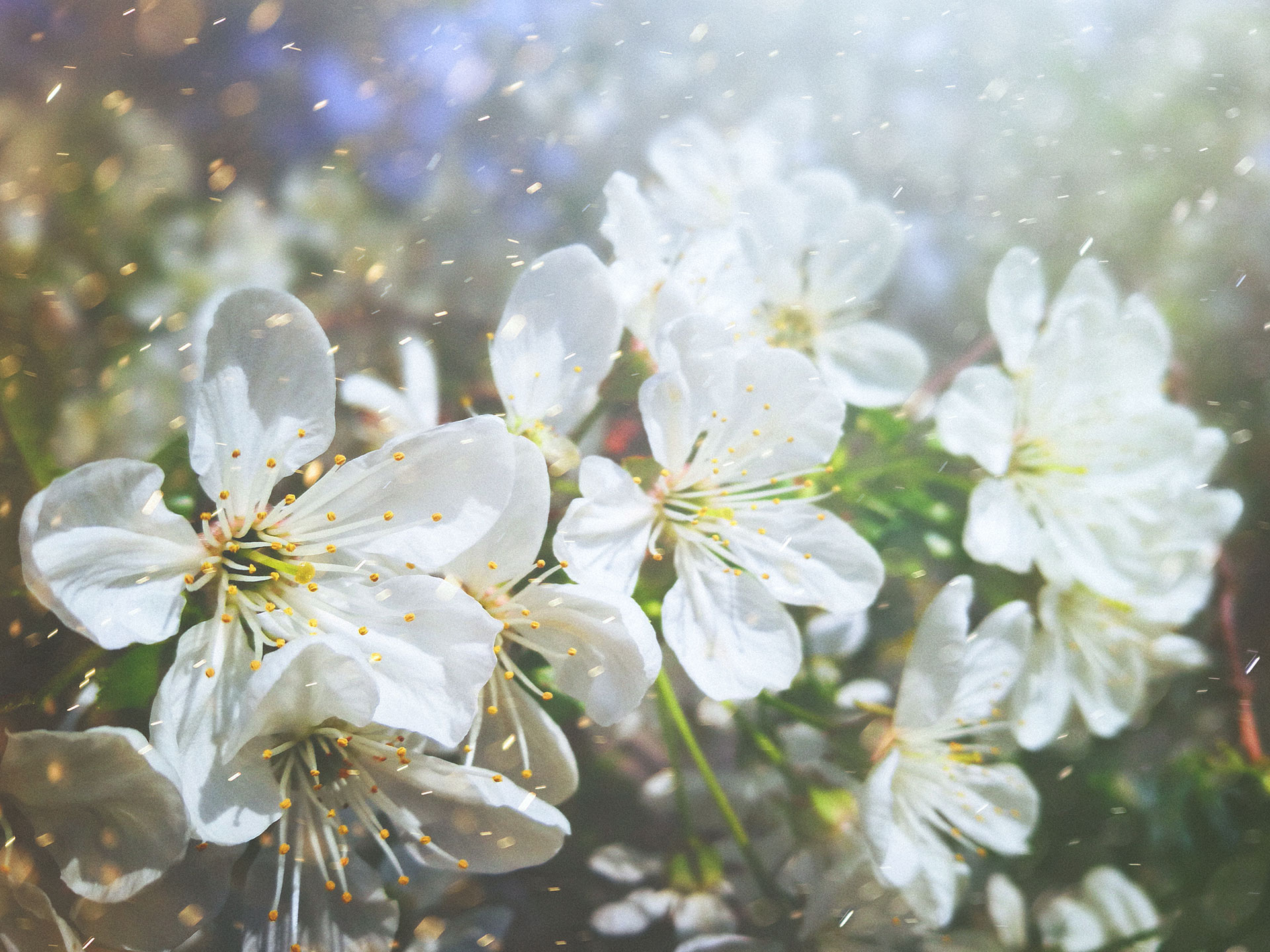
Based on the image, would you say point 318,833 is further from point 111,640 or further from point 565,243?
point 565,243

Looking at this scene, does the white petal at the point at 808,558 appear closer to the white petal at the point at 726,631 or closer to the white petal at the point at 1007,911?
the white petal at the point at 726,631

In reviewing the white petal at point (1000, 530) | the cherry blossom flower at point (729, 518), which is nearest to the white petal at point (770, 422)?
the cherry blossom flower at point (729, 518)

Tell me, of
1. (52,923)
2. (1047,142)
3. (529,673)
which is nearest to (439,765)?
(529,673)

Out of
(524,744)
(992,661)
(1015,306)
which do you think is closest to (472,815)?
(524,744)

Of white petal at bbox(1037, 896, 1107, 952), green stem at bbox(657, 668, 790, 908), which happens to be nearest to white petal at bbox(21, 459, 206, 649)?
green stem at bbox(657, 668, 790, 908)

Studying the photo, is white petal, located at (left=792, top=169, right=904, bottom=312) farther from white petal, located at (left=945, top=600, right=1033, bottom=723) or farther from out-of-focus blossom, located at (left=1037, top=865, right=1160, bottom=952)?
out-of-focus blossom, located at (left=1037, top=865, right=1160, bottom=952)
